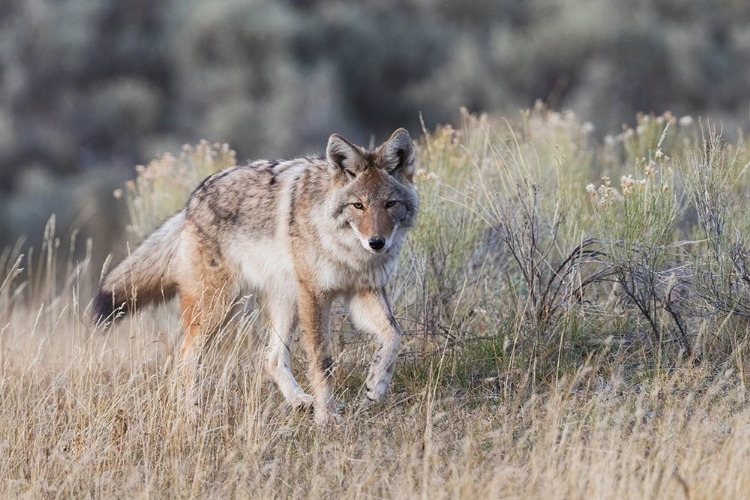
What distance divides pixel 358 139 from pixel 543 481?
1392 centimetres

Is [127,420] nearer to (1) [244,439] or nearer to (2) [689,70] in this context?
(1) [244,439]

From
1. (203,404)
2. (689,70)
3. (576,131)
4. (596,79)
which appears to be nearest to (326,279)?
(203,404)

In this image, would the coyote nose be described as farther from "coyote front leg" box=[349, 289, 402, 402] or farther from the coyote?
"coyote front leg" box=[349, 289, 402, 402]

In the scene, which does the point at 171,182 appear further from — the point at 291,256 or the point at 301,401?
the point at 301,401

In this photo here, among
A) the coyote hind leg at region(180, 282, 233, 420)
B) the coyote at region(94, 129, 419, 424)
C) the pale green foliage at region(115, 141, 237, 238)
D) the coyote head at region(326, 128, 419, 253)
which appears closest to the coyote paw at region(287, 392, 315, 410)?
the coyote at region(94, 129, 419, 424)

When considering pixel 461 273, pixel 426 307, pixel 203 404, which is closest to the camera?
pixel 203 404

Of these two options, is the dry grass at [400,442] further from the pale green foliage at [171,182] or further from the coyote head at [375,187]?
the pale green foliage at [171,182]

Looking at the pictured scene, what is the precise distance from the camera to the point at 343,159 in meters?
5.37

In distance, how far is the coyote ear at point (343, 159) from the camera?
5.30 m

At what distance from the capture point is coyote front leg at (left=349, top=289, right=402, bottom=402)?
5.14 m

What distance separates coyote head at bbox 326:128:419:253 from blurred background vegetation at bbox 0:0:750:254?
1181 cm

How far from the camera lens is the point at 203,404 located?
523cm

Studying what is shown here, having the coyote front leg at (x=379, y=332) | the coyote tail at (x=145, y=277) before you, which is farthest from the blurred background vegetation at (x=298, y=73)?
the coyote front leg at (x=379, y=332)

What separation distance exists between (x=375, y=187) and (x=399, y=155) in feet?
0.84
